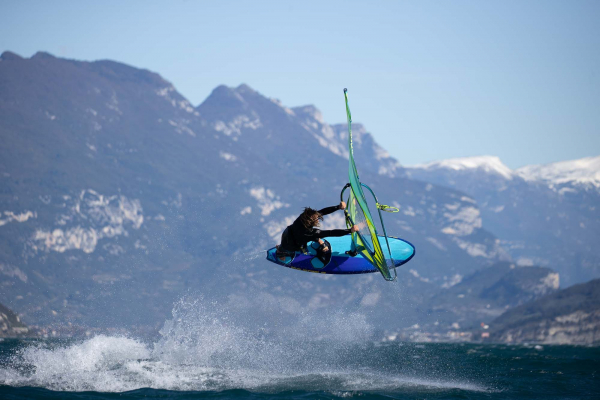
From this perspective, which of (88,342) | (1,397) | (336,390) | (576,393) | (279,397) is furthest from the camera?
(576,393)

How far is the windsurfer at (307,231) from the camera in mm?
26984

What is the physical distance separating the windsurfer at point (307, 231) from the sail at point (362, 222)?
1339mm

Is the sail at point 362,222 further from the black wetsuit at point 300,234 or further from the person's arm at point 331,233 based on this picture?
the black wetsuit at point 300,234

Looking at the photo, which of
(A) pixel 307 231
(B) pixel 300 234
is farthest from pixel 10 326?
(A) pixel 307 231

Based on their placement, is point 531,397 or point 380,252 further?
point 531,397

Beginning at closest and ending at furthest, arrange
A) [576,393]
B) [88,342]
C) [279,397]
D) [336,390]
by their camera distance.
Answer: [279,397]
[336,390]
[88,342]
[576,393]

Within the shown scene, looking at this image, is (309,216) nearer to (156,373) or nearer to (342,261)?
(342,261)

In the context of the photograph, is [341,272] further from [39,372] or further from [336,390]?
[39,372]

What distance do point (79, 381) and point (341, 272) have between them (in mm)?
14054

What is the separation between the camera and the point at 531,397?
40000 mm

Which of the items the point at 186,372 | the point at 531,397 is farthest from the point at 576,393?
the point at 186,372

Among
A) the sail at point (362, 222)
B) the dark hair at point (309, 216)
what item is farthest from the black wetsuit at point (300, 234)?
the sail at point (362, 222)

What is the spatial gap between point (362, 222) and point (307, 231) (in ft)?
8.83

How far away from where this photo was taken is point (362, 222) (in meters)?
28.8
